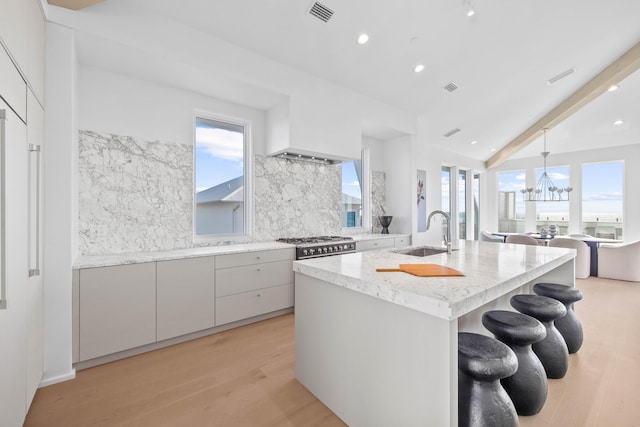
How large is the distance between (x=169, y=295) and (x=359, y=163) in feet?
12.2

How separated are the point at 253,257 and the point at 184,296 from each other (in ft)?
2.53

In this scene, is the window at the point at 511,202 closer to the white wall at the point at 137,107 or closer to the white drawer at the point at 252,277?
the white drawer at the point at 252,277

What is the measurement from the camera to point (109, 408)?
1856 millimetres

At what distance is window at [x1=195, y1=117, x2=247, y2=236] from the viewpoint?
3.47m

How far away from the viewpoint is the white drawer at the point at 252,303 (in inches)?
117

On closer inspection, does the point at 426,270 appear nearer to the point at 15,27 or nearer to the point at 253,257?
the point at 253,257

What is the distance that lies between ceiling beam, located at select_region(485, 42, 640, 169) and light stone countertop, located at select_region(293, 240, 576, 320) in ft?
13.1

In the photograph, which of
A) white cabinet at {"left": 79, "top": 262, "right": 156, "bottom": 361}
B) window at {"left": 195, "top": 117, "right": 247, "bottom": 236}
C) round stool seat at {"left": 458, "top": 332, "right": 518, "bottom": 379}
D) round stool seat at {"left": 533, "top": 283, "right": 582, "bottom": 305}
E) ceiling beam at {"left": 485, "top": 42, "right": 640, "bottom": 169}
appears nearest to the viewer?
round stool seat at {"left": 458, "top": 332, "right": 518, "bottom": 379}

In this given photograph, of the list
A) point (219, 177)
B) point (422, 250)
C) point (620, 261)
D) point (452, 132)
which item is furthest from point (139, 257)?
point (620, 261)

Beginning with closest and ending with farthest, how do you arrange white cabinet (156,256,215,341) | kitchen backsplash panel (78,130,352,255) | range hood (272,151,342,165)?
white cabinet (156,256,215,341) → kitchen backsplash panel (78,130,352,255) → range hood (272,151,342,165)

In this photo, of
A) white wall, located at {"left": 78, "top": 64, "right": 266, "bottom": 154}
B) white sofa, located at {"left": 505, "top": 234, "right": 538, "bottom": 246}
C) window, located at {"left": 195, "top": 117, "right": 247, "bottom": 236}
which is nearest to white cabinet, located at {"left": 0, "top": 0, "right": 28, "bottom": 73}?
white wall, located at {"left": 78, "top": 64, "right": 266, "bottom": 154}

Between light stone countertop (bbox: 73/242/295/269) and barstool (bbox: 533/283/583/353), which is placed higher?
light stone countertop (bbox: 73/242/295/269)

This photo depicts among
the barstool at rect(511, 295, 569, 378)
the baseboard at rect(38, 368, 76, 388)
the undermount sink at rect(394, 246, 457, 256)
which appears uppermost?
the undermount sink at rect(394, 246, 457, 256)

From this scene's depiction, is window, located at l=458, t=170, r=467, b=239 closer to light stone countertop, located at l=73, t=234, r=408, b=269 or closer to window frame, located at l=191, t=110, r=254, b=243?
window frame, located at l=191, t=110, r=254, b=243
